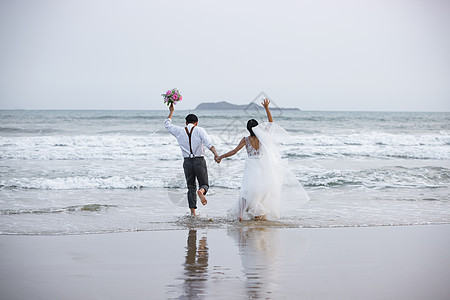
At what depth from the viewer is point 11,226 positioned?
7.58m

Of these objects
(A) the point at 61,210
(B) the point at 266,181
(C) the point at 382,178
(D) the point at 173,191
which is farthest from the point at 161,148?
(B) the point at 266,181

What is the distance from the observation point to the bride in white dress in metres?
7.92

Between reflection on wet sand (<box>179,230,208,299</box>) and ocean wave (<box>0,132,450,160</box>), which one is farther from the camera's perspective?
ocean wave (<box>0,132,450,160</box>)

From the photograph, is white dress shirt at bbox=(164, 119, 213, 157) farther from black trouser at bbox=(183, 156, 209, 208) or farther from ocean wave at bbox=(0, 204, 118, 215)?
ocean wave at bbox=(0, 204, 118, 215)

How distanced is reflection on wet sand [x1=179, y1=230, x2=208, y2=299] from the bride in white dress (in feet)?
4.79

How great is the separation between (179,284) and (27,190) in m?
7.71

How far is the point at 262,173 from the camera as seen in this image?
26.3 feet

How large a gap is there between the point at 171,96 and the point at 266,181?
2229 millimetres

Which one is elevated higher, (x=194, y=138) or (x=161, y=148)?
(x=194, y=138)

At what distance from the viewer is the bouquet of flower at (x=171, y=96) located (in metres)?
8.38

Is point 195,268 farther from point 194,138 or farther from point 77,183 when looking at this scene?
point 77,183

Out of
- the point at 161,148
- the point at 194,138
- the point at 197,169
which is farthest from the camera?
the point at 161,148

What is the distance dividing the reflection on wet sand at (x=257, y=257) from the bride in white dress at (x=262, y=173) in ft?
2.02

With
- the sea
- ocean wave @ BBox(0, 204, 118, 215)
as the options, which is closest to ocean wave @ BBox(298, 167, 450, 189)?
the sea
